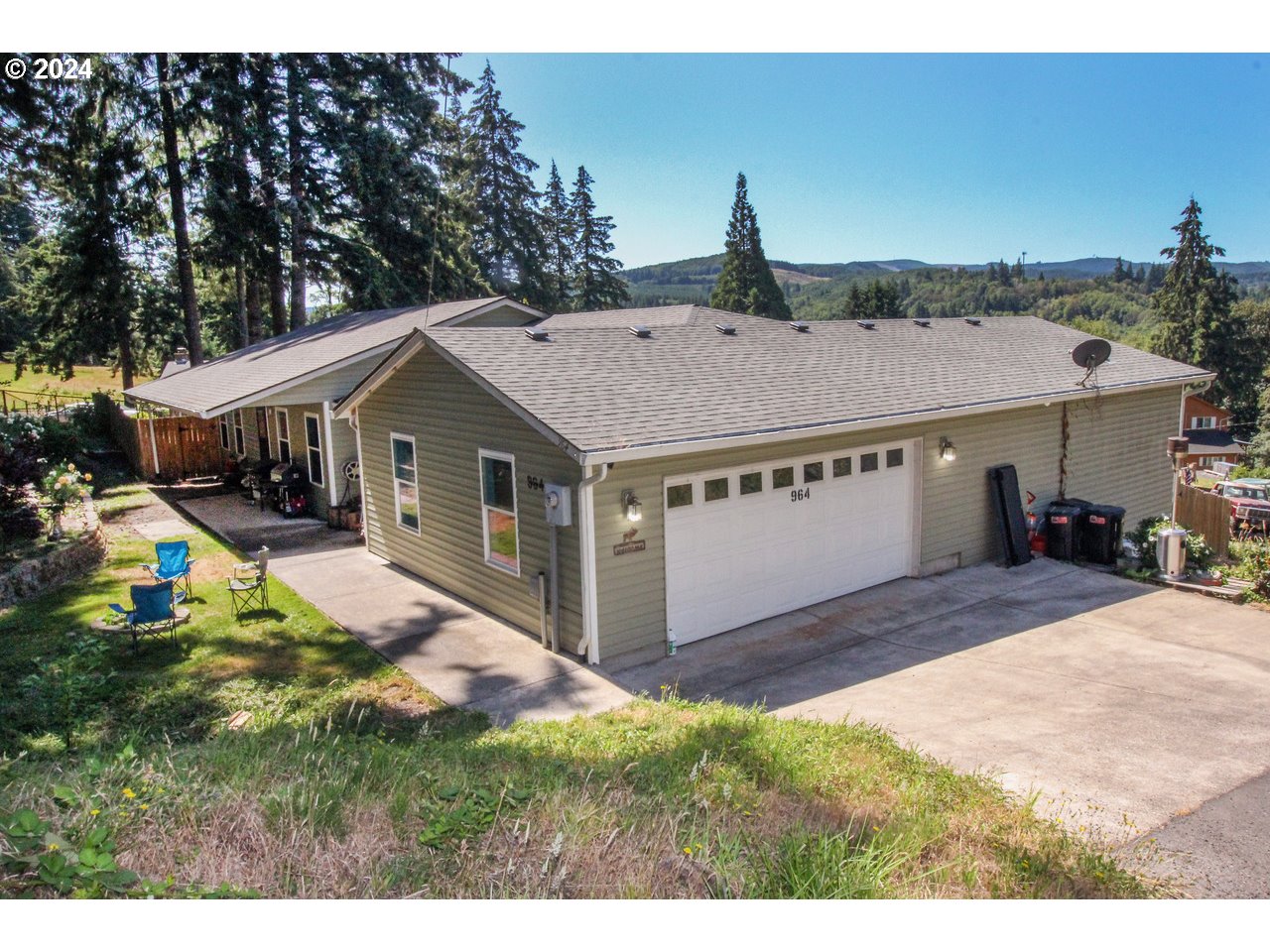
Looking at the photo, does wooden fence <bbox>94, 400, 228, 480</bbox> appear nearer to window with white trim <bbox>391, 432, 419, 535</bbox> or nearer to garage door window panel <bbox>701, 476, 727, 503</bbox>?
window with white trim <bbox>391, 432, 419, 535</bbox>

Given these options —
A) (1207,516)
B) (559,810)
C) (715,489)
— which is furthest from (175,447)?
(1207,516)

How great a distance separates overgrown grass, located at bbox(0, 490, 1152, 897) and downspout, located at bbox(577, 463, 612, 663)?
1512 millimetres

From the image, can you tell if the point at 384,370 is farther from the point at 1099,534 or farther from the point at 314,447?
the point at 1099,534

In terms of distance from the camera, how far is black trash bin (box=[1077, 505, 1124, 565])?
1200 cm

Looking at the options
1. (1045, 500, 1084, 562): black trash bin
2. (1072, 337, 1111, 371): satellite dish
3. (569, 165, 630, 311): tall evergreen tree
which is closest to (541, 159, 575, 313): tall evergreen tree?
(569, 165, 630, 311): tall evergreen tree

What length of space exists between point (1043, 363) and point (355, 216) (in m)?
22.5

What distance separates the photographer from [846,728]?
19.9 ft

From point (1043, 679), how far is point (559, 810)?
18.9 feet

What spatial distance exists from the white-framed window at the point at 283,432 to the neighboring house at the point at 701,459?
504cm

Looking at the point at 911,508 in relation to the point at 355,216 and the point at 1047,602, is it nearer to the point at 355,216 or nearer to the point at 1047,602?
the point at 1047,602

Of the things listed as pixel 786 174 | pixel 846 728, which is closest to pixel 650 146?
pixel 786 174

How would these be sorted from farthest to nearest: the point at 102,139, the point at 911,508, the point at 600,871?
the point at 102,139 → the point at 911,508 → the point at 600,871

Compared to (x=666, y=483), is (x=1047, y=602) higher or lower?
lower
